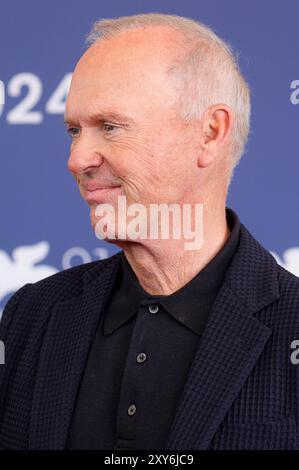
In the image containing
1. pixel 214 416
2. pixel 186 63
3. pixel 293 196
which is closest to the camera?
pixel 214 416

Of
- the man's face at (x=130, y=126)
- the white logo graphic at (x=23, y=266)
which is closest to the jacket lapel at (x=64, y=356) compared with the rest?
the man's face at (x=130, y=126)

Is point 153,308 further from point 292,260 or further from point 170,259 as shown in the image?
point 292,260

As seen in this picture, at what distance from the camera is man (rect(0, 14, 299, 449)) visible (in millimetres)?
1160

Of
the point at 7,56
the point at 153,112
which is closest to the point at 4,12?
the point at 7,56

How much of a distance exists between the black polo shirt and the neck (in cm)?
1

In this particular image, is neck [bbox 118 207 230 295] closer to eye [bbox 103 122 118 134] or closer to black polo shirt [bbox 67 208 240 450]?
black polo shirt [bbox 67 208 240 450]

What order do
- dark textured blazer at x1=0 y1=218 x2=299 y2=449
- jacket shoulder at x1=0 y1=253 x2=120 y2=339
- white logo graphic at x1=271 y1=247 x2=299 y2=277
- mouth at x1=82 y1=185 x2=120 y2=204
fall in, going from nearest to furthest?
1. dark textured blazer at x1=0 y1=218 x2=299 y2=449
2. mouth at x1=82 y1=185 x2=120 y2=204
3. jacket shoulder at x1=0 y1=253 x2=120 y2=339
4. white logo graphic at x1=271 y1=247 x2=299 y2=277

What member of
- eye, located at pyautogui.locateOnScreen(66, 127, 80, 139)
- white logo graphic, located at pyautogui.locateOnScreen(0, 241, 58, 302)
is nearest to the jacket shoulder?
eye, located at pyautogui.locateOnScreen(66, 127, 80, 139)

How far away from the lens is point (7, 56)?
74.7 inches

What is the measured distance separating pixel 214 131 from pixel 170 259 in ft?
0.60

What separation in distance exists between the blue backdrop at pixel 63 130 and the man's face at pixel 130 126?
0.63 metres

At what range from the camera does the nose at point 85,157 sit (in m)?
1.22

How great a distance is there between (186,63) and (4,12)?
2.57 feet

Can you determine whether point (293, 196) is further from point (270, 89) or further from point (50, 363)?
point (50, 363)
